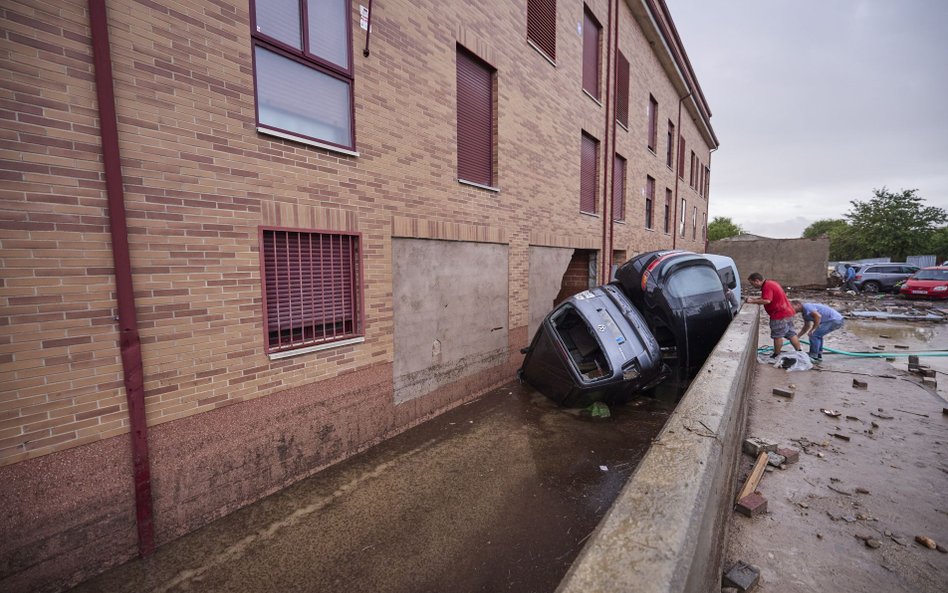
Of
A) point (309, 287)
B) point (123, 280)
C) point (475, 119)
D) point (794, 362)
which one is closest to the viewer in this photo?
point (123, 280)

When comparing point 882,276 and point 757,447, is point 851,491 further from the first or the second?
point 882,276

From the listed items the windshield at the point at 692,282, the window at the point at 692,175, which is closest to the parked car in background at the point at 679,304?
the windshield at the point at 692,282

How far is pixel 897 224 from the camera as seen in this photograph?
34.0m

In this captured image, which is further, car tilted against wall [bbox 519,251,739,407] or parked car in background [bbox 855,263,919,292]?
parked car in background [bbox 855,263,919,292]

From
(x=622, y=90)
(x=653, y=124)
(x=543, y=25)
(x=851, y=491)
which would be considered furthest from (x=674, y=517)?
(x=653, y=124)

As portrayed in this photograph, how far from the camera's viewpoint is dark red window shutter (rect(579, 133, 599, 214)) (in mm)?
10034

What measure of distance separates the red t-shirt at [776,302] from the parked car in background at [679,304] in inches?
66.7

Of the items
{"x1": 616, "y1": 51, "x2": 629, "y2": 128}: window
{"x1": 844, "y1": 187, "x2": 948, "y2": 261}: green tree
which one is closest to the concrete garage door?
{"x1": 616, "y1": 51, "x2": 629, "y2": 128}: window

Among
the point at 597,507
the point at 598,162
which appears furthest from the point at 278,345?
the point at 598,162

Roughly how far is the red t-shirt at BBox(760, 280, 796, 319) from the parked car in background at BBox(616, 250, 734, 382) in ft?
5.56

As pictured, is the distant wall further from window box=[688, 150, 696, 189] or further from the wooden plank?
the wooden plank

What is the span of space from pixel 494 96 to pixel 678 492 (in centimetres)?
666

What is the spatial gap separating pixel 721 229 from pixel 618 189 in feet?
199

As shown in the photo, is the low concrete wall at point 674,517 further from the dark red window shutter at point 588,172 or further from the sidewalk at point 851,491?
the dark red window shutter at point 588,172
